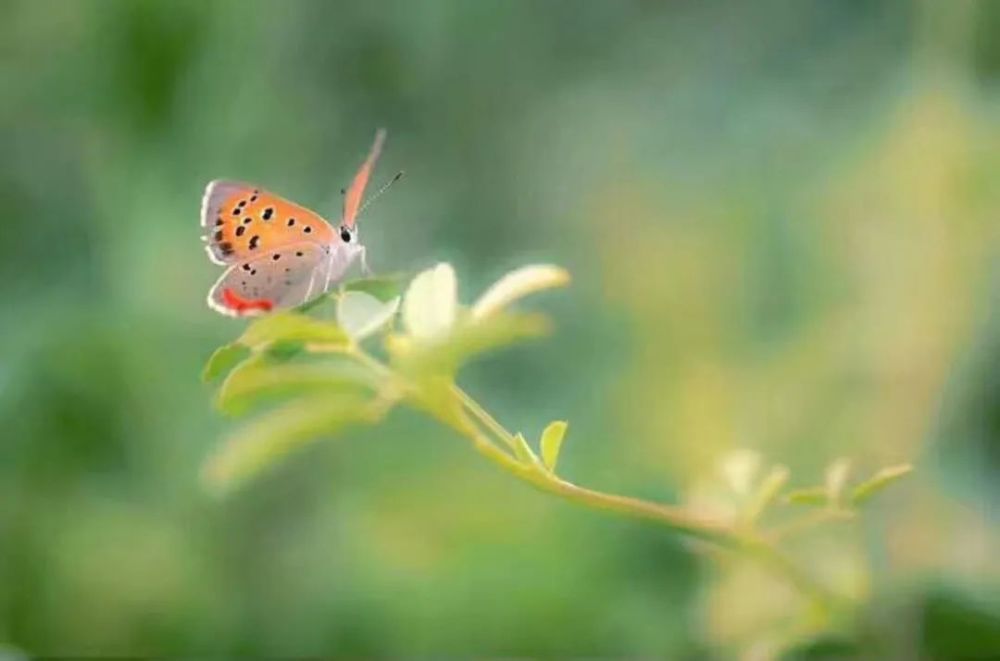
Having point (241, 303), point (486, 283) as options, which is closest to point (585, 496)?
point (241, 303)

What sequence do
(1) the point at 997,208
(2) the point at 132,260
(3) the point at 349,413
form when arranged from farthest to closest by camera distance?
1. (2) the point at 132,260
2. (1) the point at 997,208
3. (3) the point at 349,413

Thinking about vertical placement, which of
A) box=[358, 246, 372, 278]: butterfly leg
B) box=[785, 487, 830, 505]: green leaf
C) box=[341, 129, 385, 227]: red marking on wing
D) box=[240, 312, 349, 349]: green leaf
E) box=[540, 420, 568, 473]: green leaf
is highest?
box=[341, 129, 385, 227]: red marking on wing

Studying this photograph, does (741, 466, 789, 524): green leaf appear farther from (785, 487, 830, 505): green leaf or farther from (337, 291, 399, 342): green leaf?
(337, 291, 399, 342): green leaf

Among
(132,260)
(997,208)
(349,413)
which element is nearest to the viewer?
(349,413)

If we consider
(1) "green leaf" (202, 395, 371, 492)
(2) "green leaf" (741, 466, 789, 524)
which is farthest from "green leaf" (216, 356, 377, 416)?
(2) "green leaf" (741, 466, 789, 524)

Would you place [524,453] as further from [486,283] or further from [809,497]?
[486,283]

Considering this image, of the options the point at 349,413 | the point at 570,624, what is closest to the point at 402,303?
the point at 349,413

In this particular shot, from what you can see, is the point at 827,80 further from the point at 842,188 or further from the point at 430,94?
the point at 430,94
